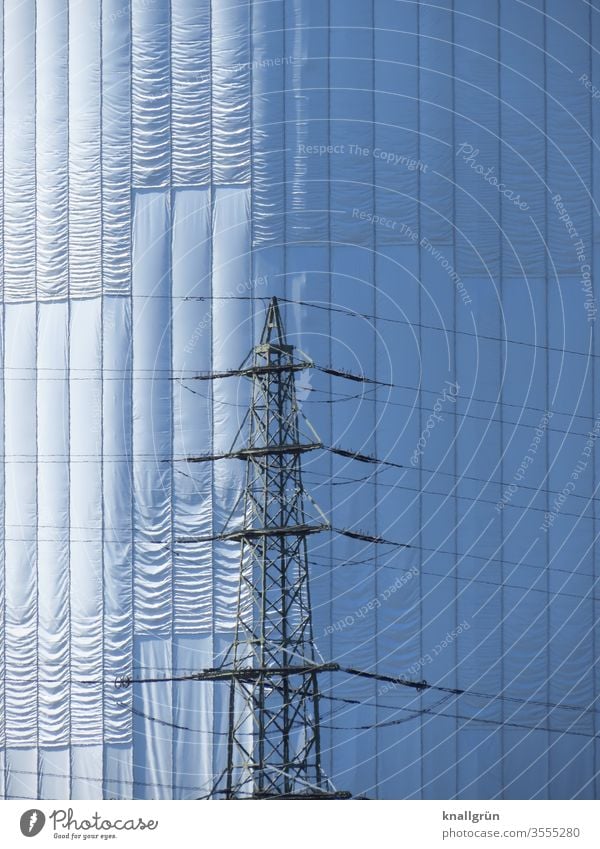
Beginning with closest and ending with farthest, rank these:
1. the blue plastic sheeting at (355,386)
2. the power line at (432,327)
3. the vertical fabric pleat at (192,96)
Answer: the blue plastic sheeting at (355,386) → the power line at (432,327) → the vertical fabric pleat at (192,96)

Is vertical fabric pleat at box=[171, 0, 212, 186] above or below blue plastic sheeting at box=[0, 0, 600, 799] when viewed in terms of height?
above

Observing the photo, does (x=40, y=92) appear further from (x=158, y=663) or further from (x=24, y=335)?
(x=158, y=663)

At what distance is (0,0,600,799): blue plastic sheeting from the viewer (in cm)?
8362

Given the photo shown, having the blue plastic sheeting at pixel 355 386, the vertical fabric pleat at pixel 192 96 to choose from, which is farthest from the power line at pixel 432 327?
the vertical fabric pleat at pixel 192 96

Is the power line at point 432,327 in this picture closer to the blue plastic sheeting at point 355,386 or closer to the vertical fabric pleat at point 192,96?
the blue plastic sheeting at point 355,386

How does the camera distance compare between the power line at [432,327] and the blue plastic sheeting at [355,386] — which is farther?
the power line at [432,327]

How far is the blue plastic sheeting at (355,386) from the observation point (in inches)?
3292

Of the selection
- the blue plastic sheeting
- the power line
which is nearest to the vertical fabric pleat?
the blue plastic sheeting

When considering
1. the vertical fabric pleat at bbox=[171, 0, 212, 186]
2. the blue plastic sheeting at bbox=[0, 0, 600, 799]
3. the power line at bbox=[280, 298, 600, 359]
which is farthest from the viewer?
the vertical fabric pleat at bbox=[171, 0, 212, 186]

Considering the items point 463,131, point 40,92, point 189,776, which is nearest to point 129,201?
point 40,92

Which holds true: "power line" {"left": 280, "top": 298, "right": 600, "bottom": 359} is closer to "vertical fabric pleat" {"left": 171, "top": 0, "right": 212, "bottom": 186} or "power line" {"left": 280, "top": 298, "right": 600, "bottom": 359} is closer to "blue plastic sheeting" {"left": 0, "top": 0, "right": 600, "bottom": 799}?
"blue plastic sheeting" {"left": 0, "top": 0, "right": 600, "bottom": 799}

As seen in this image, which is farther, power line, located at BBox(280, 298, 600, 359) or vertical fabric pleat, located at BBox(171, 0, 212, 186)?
vertical fabric pleat, located at BBox(171, 0, 212, 186)

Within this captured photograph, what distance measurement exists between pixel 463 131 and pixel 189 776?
77.3 ft

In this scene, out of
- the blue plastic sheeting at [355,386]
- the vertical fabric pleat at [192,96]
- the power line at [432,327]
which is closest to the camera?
the blue plastic sheeting at [355,386]
